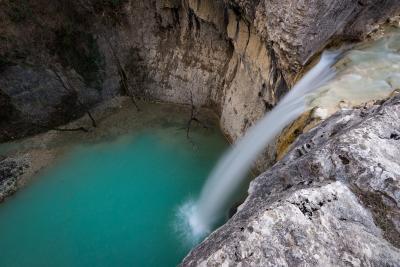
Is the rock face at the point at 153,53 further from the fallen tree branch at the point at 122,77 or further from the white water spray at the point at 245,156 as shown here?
the white water spray at the point at 245,156

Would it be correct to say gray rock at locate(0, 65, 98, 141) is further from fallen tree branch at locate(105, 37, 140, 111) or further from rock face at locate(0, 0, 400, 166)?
fallen tree branch at locate(105, 37, 140, 111)

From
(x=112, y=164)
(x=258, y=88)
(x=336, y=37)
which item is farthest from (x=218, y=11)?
(x=112, y=164)

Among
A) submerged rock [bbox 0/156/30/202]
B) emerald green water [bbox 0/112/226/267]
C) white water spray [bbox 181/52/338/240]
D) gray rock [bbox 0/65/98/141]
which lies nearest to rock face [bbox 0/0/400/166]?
gray rock [bbox 0/65/98/141]

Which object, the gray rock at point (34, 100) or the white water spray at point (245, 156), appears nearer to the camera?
the white water spray at point (245, 156)

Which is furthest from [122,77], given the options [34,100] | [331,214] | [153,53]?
[331,214]

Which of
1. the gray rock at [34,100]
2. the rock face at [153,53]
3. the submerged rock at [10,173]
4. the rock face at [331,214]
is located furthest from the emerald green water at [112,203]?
the rock face at [331,214]

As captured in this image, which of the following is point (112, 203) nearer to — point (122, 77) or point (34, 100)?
point (34, 100)

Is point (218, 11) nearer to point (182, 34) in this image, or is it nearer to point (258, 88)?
point (182, 34)
